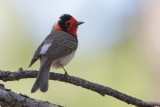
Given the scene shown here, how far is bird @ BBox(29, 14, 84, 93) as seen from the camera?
14.1 feet

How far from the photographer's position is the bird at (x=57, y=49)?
4.30m

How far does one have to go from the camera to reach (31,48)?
24.2ft

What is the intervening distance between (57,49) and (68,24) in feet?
3.76

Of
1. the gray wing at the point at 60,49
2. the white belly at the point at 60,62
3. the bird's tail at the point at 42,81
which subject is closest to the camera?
the bird's tail at the point at 42,81

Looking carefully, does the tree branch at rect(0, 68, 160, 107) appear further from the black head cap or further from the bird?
the black head cap

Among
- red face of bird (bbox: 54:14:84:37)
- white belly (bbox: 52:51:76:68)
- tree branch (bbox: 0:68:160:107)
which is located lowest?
white belly (bbox: 52:51:76:68)

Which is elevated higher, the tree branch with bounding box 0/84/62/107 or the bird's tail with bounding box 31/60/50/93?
the tree branch with bounding box 0/84/62/107

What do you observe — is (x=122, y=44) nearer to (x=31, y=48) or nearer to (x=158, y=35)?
(x=158, y=35)

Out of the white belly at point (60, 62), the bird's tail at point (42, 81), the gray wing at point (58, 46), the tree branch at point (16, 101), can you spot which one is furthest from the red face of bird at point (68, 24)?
the tree branch at point (16, 101)

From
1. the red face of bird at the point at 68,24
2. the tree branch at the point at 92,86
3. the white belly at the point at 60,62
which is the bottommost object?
the white belly at the point at 60,62

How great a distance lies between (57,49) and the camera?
513 cm

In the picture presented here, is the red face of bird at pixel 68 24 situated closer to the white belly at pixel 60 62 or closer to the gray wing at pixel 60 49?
the gray wing at pixel 60 49

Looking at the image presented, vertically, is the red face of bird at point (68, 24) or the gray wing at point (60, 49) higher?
the red face of bird at point (68, 24)

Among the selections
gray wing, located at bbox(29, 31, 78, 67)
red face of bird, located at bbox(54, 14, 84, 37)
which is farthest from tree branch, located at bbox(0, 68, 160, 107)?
red face of bird, located at bbox(54, 14, 84, 37)
